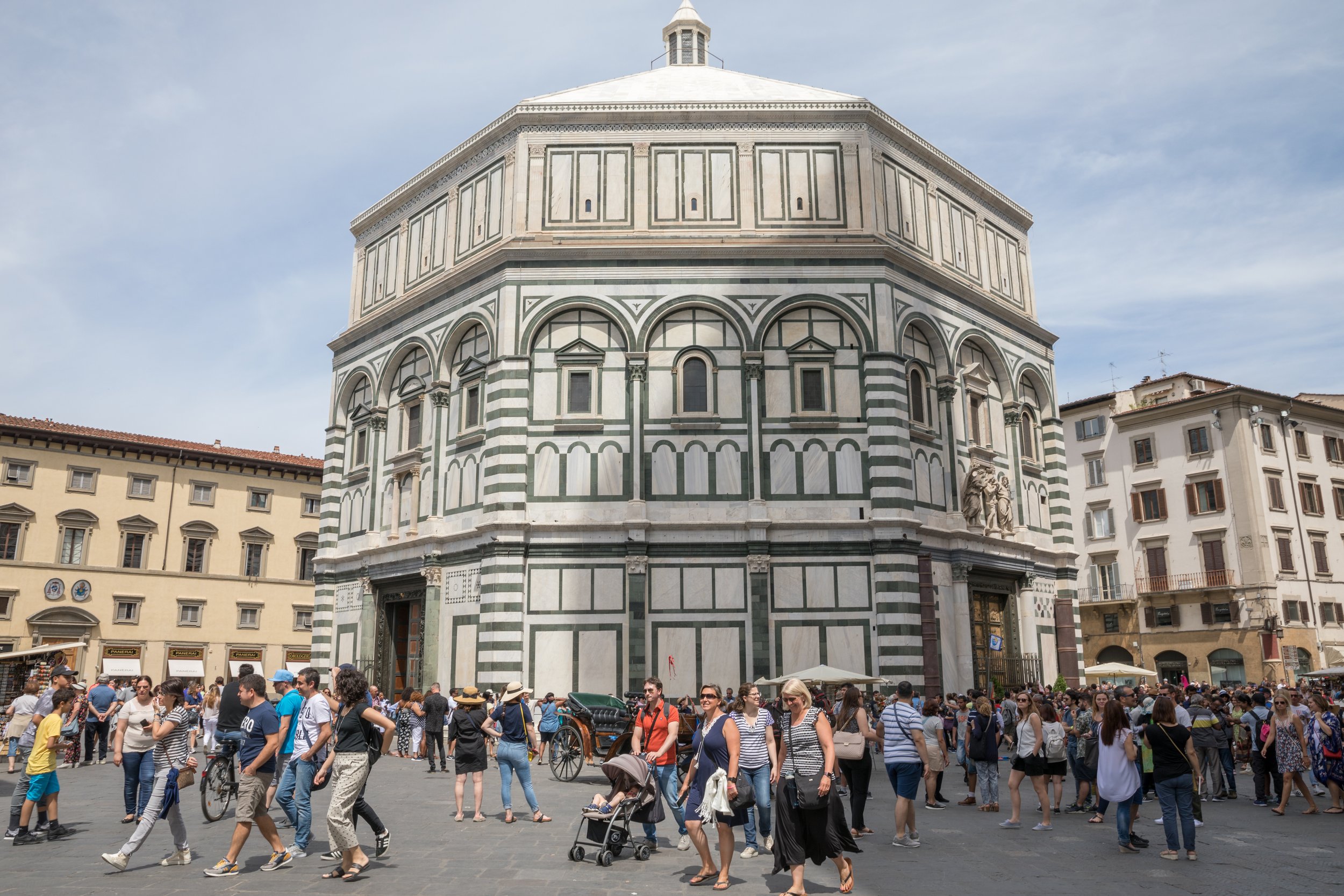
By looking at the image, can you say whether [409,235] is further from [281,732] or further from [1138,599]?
[1138,599]

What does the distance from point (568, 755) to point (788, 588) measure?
346 inches

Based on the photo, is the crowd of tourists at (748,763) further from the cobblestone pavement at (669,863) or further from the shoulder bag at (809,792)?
the cobblestone pavement at (669,863)

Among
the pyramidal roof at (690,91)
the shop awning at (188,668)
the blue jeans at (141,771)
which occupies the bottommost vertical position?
the blue jeans at (141,771)

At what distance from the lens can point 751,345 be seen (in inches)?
1019

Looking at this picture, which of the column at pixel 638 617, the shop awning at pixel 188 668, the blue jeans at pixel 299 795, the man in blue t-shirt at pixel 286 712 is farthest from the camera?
the shop awning at pixel 188 668

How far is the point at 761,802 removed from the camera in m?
9.99

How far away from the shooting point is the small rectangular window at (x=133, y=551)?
1752 inches

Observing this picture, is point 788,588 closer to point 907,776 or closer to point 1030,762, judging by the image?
point 1030,762

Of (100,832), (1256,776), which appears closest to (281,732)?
(100,832)

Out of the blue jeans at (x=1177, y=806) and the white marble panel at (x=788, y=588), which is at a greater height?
the white marble panel at (x=788, y=588)

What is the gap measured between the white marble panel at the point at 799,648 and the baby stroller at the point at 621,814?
14.5 meters

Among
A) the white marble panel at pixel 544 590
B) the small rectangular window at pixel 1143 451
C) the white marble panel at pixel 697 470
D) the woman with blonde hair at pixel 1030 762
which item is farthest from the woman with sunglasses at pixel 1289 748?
the small rectangular window at pixel 1143 451

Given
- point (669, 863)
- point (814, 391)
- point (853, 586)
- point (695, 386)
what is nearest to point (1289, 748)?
point (669, 863)

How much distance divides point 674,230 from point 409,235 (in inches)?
358
